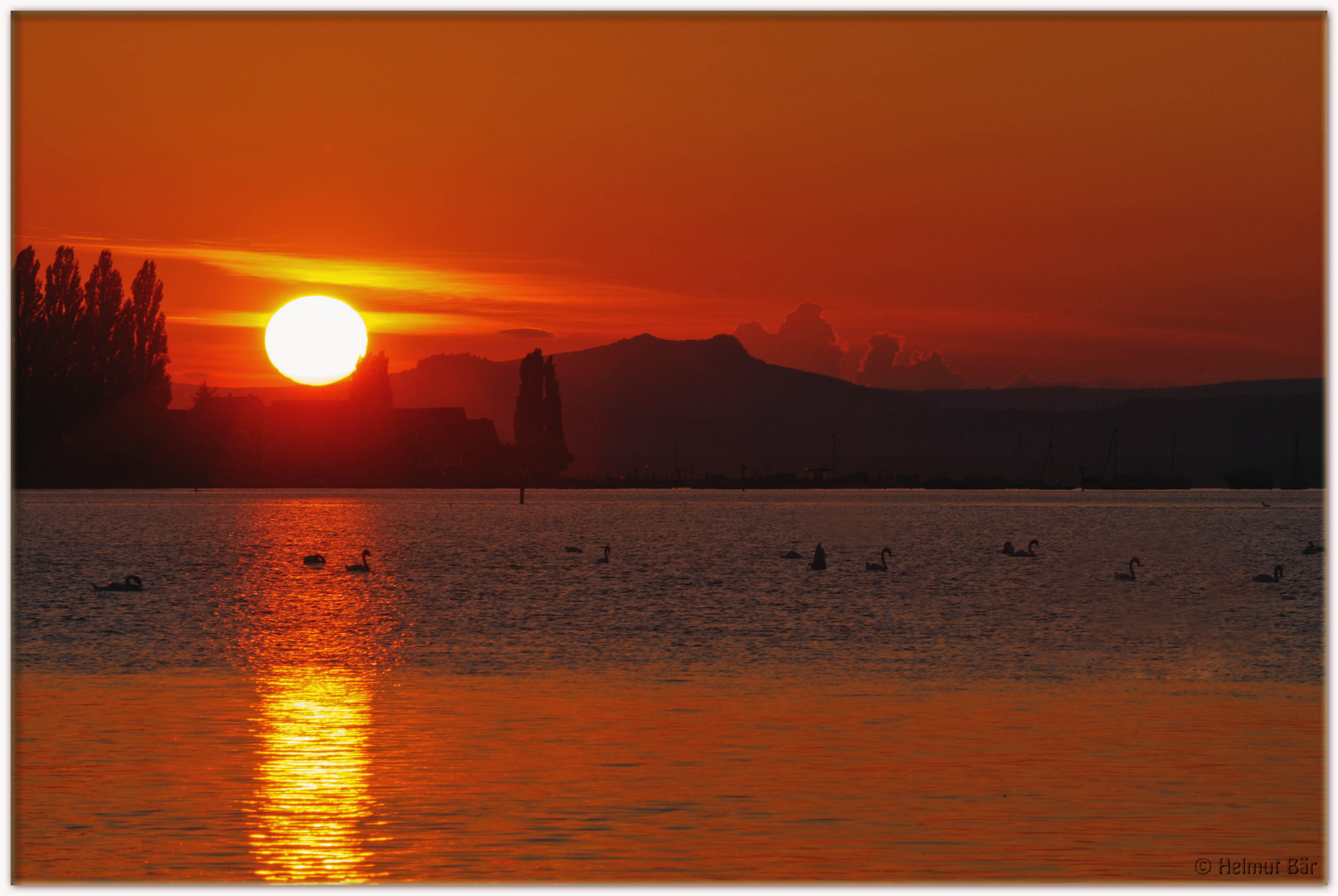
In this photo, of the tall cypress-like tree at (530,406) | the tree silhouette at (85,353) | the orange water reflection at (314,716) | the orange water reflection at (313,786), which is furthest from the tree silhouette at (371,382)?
the orange water reflection at (313,786)

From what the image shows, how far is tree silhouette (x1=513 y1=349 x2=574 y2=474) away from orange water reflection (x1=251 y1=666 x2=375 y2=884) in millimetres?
149705

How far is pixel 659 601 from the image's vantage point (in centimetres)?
4416

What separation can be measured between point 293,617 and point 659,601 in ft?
35.6

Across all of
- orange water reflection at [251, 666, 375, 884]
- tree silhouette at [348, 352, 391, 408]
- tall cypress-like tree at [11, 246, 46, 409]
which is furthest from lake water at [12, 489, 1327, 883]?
tree silhouette at [348, 352, 391, 408]

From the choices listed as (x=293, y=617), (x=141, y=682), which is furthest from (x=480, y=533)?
(x=141, y=682)

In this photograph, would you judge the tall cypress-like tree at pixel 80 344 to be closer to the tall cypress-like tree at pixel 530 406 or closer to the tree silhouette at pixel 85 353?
the tree silhouette at pixel 85 353

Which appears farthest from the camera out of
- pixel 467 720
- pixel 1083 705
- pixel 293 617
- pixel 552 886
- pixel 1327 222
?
pixel 293 617

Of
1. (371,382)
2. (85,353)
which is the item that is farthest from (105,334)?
(371,382)

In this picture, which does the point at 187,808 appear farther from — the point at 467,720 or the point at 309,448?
the point at 309,448

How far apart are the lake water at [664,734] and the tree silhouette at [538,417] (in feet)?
A: 405

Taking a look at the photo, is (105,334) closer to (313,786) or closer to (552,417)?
(552,417)

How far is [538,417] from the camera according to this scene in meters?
177

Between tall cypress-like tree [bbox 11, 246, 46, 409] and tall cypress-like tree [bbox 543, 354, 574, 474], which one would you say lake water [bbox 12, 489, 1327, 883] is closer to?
tall cypress-like tree [bbox 11, 246, 46, 409]

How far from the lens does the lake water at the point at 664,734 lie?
13.5 metres
